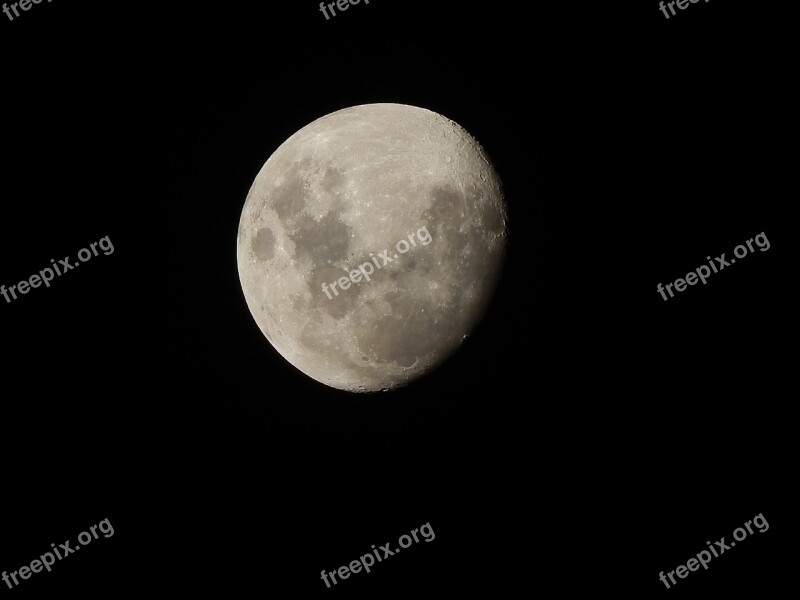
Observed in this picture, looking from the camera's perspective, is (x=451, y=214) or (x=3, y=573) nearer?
(x=451, y=214)

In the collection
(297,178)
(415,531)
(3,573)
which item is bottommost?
(415,531)

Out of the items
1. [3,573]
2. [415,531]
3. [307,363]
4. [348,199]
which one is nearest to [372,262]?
[348,199]

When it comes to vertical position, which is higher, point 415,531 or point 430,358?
point 430,358

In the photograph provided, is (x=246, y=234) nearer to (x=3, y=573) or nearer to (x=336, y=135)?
(x=336, y=135)

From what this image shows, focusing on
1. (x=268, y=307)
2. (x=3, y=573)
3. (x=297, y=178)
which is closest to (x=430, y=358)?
(x=268, y=307)

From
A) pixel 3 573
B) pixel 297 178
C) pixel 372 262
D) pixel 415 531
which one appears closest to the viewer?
pixel 372 262

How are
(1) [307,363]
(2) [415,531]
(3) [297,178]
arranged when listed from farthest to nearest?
(2) [415,531], (1) [307,363], (3) [297,178]

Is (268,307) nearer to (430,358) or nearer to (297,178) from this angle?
(297,178)
